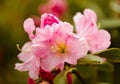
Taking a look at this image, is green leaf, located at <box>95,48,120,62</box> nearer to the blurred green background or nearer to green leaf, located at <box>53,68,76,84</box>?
green leaf, located at <box>53,68,76,84</box>

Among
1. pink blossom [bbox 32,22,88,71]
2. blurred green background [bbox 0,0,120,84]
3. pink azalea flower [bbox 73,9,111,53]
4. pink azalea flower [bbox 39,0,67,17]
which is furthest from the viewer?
pink azalea flower [bbox 39,0,67,17]

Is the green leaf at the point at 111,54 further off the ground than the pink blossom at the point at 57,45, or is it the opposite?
the pink blossom at the point at 57,45

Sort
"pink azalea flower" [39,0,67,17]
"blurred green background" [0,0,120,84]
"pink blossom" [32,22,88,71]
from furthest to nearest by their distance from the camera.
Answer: "pink azalea flower" [39,0,67,17], "blurred green background" [0,0,120,84], "pink blossom" [32,22,88,71]

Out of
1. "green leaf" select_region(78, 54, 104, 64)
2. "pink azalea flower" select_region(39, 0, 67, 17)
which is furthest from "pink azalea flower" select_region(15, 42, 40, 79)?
"pink azalea flower" select_region(39, 0, 67, 17)

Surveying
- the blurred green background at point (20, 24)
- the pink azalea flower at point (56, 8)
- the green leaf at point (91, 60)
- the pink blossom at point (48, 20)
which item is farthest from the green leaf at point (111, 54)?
the pink azalea flower at point (56, 8)

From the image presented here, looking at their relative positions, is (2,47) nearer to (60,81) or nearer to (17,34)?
(17,34)

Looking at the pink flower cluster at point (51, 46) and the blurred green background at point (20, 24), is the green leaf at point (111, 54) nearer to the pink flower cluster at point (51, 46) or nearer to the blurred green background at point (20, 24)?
the pink flower cluster at point (51, 46)
